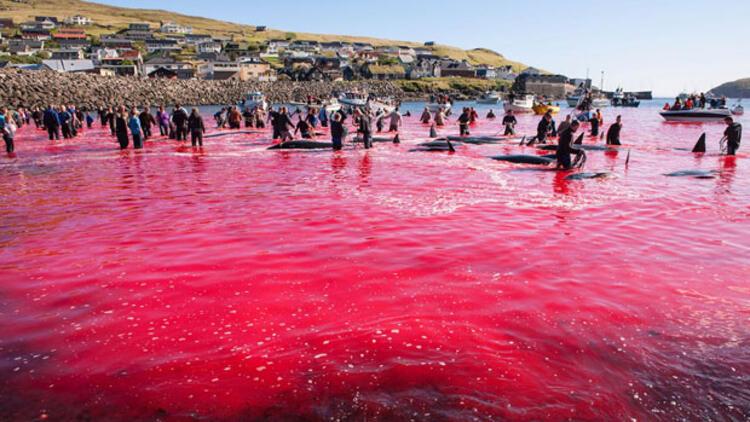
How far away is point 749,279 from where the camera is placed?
6895 millimetres

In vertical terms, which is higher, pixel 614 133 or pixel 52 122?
pixel 52 122

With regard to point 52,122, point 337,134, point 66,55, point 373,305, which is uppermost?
point 66,55

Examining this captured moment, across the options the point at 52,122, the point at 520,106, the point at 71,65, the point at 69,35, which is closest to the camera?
the point at 52,122

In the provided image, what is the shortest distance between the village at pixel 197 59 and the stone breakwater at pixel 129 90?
11283mm

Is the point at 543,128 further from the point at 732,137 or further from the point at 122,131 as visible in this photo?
the point at 122,131

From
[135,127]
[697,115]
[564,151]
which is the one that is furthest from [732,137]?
[135,127]

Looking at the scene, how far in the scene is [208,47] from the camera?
140 metres

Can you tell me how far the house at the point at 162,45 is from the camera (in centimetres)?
13762

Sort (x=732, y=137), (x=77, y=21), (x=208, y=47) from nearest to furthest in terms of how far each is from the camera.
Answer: (x=732, y=137), (x=208, y=47), (x=77, y=21)

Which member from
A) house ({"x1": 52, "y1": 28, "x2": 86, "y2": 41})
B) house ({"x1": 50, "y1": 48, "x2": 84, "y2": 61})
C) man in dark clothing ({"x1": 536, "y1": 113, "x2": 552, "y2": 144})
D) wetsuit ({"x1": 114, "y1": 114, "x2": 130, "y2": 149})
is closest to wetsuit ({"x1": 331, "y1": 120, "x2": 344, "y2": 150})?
wetsuit ({"x1": 114, "y1": 114, "x2": 130, "y2": 149})

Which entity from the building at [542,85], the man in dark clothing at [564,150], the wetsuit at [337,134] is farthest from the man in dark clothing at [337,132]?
the building at [542,85]

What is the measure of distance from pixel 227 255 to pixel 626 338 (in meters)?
6.04

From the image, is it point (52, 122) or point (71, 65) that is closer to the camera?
point (52, 122)

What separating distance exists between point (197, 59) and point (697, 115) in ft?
399
